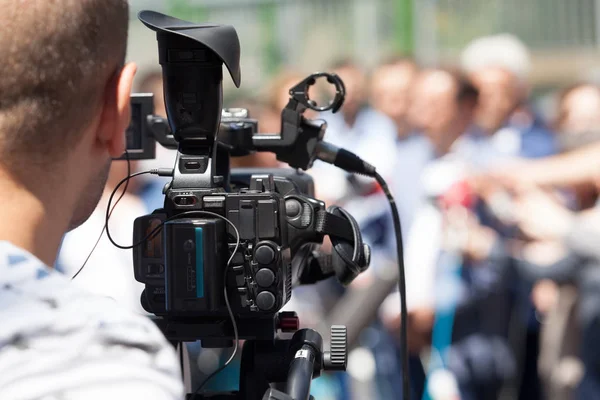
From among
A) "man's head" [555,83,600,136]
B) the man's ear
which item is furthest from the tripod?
"man's head" [555,83,600,136]

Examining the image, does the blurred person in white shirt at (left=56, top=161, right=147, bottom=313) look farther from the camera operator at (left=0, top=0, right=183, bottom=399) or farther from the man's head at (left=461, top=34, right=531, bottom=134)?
the camera operator at (left=0, top=0, right=183, bottom=399)

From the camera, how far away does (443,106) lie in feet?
Result: 16.0

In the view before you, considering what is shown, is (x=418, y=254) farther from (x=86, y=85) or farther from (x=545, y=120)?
(x=86, y=85)

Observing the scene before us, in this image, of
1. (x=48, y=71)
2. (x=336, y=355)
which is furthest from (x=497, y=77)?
(x=48, y=71)

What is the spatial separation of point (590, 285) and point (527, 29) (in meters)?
3.08

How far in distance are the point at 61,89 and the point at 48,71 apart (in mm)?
32

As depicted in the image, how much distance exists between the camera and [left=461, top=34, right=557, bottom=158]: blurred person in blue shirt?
4668 mm

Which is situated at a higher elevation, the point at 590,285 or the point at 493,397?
the point at 590,285

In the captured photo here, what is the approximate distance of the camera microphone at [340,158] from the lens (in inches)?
86.1

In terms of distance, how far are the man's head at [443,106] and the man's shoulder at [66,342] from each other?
3782 mm

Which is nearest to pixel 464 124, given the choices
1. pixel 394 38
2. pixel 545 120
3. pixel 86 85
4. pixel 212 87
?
pixel 545 120

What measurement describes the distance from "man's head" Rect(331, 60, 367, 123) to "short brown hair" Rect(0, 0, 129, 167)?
449cm

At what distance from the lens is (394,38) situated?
22.4 ft

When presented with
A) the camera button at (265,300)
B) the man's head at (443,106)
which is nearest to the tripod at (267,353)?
the camera button at (265,300)
